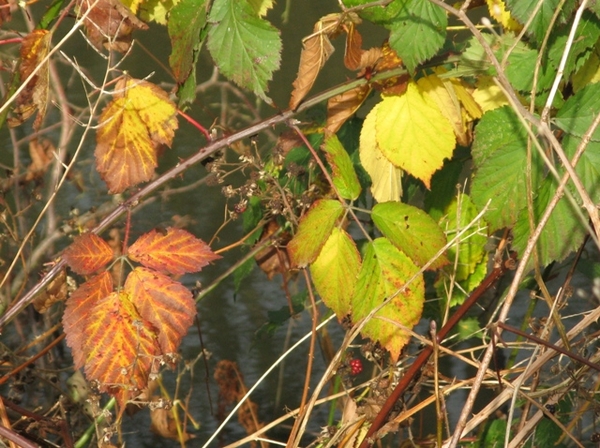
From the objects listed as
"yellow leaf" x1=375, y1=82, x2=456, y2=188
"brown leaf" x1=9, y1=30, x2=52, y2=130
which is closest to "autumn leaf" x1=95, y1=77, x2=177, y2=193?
"brown leaf" x1=9, y1=30, x2=52, y2=130

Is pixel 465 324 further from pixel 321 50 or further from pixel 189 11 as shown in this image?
pixel 189 11

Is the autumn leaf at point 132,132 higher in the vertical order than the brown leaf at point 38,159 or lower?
higher

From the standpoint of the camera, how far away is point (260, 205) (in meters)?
1.37

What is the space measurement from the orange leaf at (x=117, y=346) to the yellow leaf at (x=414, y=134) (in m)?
0.38

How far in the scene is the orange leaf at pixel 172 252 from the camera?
983 mm

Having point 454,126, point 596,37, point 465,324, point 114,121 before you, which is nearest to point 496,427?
point 465,324

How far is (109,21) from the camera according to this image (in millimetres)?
1116

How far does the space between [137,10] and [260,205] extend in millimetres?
373

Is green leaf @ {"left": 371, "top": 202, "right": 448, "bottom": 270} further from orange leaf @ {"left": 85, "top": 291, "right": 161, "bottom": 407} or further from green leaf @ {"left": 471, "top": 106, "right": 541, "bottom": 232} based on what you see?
orange leaf @ {"left": 85, "top": 291, "right": 161, "bottom": 407}

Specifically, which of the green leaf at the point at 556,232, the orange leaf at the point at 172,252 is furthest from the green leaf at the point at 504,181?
the orange leaf at the point at 172,252

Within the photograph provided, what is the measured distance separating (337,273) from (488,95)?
35 centimetres

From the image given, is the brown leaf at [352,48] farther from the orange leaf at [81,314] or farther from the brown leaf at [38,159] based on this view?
the brown leaf at [38,159]

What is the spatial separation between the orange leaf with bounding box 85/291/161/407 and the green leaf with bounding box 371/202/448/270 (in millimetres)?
313

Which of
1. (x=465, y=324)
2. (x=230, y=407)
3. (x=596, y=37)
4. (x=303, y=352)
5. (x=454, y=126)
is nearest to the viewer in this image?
(x=596, y=37)
